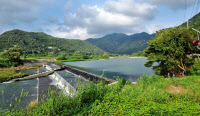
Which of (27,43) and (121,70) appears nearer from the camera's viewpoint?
(121,70)

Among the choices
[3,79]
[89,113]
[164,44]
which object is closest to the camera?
[89,113]

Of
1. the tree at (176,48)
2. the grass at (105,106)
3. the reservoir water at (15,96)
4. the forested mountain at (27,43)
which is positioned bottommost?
the reservoir water at (15,96)

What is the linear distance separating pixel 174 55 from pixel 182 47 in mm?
1303

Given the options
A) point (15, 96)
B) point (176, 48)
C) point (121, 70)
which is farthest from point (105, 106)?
point (121, 70)

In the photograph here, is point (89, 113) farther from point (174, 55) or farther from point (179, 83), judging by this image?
point (174, 55)

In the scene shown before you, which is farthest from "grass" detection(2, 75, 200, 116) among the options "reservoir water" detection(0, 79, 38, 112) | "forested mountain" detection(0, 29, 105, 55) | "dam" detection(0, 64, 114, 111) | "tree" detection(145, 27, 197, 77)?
"forested mountain" detection(0, 29, 105, 55)

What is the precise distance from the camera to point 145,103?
17.2 feet

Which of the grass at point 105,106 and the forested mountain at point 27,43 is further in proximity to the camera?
the forested mountain at point 27,43

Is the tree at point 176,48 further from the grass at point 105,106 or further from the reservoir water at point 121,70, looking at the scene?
the grass at point 105,106

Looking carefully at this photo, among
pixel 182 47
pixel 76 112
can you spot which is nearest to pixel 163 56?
pixel 182 47

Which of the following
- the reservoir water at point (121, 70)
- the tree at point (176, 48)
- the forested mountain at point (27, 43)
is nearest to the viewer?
the tree at point (176, 48)

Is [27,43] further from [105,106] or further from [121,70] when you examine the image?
[105,106]

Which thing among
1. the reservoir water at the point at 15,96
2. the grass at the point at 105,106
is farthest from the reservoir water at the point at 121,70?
the reservoir water at the point at 15,96

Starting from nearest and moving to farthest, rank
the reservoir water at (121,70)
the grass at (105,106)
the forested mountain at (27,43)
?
the grass at (105,106) → the reservoir water at (121,70) → the forested mountain at (27,43)
